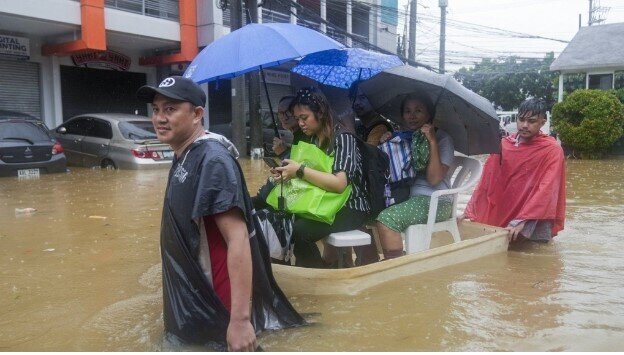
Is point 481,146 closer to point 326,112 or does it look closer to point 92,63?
point 326,112

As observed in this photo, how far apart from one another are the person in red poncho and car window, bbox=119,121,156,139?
861 cm

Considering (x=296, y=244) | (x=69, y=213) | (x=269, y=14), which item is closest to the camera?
(x=296, y=244)

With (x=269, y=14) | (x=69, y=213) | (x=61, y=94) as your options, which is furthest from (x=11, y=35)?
(x=69, y=213)

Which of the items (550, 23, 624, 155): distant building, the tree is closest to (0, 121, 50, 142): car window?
(550, 23, 624, 155): distant building

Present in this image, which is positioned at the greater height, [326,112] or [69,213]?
[326,112]

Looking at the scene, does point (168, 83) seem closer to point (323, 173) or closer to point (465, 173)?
point (323, 173)

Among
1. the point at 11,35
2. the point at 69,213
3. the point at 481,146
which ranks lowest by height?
the point at 69,213

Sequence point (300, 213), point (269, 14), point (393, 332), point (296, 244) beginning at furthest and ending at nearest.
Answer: point (269, 14) < point (296, 244) < point (300, 213) < point (393, 332)

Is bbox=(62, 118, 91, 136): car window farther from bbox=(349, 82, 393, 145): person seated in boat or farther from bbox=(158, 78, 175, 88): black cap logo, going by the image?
Answer: bbox=(158, 78, 175, 88): black cap logo

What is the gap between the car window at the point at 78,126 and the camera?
13.2 meters

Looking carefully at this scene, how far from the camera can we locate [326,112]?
3822 mm

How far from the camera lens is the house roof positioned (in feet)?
69.1

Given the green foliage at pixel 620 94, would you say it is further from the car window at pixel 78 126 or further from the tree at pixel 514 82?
the tree at pixel 514 82

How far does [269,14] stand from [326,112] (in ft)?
58.2
